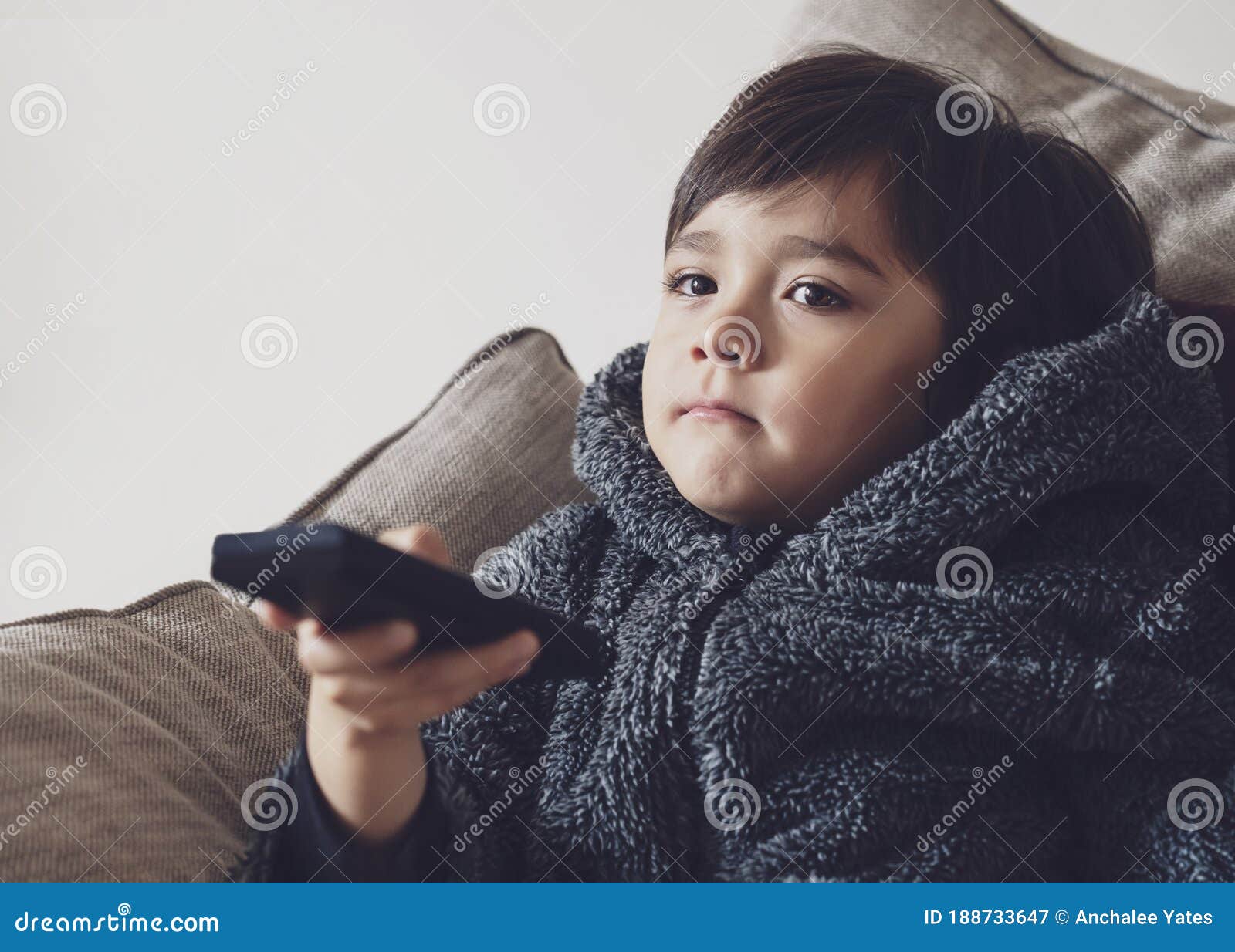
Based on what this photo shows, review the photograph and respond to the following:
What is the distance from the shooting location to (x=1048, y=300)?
846mm

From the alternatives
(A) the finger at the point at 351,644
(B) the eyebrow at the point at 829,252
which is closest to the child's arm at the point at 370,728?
(A) the finger at the point at 351,644

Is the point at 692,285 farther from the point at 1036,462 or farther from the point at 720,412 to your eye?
the point at 1036,462

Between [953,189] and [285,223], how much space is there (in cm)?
103

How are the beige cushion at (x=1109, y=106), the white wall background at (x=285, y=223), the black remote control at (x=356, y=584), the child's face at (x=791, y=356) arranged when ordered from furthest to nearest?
the white wall background at (x=285, y=223), the beige cushion at (x=1109, y=106), the child's face at (x=791, y=356), the black remote control at (x=356, y=584)

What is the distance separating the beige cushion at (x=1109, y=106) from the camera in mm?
1031

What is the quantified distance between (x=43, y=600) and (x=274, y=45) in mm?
847

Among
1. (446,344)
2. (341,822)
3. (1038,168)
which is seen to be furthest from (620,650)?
(446,344)

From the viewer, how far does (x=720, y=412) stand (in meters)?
0.76

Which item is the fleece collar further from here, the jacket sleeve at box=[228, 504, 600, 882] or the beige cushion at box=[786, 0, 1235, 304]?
the beige cushion at box=[786, 0, 1235, 304]

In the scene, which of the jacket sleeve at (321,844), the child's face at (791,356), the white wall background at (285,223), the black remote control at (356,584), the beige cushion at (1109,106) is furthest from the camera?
the white wall background at (285,223)

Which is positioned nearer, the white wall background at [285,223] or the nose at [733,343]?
the nose at [733,343]

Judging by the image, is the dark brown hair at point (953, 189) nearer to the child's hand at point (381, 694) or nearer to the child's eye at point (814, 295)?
the child's eye at point (814, 295)

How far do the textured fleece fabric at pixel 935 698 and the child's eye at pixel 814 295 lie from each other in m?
0.13

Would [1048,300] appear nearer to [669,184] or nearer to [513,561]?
[513,561]
